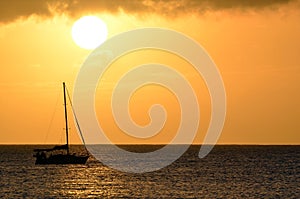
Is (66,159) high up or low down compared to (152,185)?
up

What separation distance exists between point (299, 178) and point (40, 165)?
254ft

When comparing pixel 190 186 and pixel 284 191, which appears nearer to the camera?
pixel 284 191

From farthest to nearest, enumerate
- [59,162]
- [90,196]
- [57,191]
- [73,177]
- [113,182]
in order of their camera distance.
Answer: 1. [59,162]
2. [73,177]
3. [113,182]
4. [57,191]
5. [90,196]

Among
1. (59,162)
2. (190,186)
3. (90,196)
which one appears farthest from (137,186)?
(59,162)

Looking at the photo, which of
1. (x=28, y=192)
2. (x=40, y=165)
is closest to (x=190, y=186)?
(x=28, y=192)

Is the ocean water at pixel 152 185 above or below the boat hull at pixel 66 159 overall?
below

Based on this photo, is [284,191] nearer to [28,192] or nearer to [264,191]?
[264,191]

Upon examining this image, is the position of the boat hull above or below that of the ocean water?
above

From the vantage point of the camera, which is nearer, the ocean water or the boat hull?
the ocean water

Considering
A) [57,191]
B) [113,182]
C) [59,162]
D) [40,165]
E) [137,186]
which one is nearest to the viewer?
[57,191]

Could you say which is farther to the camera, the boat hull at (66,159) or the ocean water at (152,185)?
the boat hull at (66,159)

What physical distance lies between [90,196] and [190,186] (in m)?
21.3

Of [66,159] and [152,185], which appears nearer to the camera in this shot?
[152,185]

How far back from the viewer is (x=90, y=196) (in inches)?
4205
